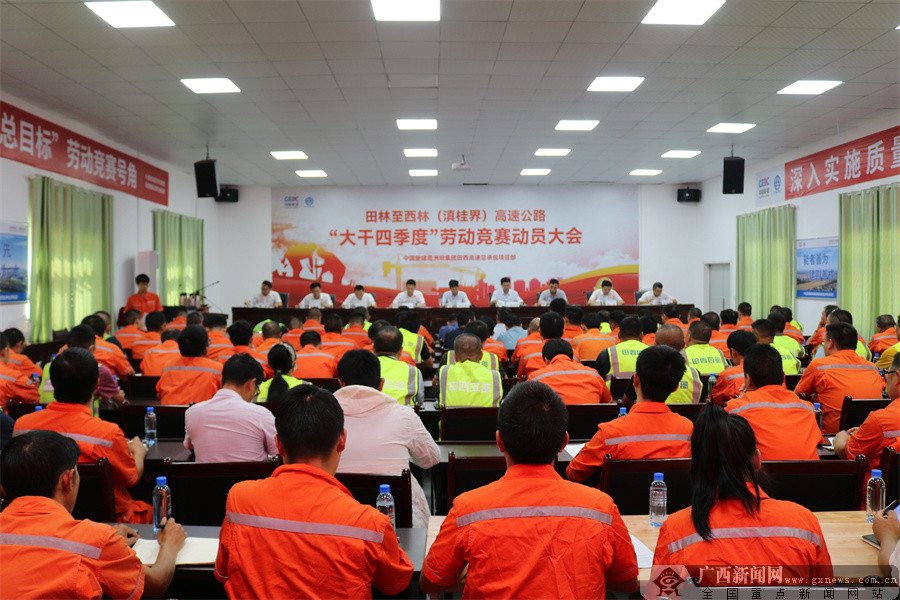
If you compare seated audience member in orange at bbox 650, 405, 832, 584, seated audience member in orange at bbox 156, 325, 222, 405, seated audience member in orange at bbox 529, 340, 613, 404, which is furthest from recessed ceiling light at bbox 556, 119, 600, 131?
seated audience member in orange at bbox 650, 405, 832, 584

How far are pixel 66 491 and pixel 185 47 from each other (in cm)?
526

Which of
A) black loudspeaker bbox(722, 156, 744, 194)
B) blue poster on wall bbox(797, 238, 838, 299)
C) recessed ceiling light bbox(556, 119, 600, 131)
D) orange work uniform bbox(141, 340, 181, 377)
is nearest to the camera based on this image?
orange work uniform bbox(141, 340, 181, 377)

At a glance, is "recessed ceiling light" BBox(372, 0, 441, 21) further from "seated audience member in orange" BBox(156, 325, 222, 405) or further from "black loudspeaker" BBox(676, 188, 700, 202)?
"black loudspeaker" BBox(676, 188, 700, 202)

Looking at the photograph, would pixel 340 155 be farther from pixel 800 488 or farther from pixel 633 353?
pixel 800 488

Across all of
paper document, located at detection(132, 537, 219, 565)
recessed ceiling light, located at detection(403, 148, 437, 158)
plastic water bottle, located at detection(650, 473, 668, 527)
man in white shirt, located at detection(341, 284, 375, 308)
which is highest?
recessed ceiling light, located at detection(403, 148, 437, 158)

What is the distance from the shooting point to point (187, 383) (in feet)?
12.7

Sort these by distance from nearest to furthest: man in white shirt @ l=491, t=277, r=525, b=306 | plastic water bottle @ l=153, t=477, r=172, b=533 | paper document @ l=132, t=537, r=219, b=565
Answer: paper document @ l=132, t=537, r=219, b=565 < plastic water bottle @ l=153, t=477, r=172, b=533 < man in white shirt @ l=491, t=277, r=525, b=306

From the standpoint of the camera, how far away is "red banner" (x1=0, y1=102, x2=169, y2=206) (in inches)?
284

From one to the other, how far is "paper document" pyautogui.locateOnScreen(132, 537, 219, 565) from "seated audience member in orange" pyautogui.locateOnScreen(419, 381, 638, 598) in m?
0.69

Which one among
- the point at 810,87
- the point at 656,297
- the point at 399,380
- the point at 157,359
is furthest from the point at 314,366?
the point at 656,297

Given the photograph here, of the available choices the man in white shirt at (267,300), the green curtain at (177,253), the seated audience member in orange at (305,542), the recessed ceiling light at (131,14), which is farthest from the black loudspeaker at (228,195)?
the seated audience member in orange at (305,542)

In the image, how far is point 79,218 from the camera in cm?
867

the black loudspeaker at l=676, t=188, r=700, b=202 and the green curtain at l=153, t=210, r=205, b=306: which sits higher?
the black loudspeaker at l=676, t=188, r=700, b=202

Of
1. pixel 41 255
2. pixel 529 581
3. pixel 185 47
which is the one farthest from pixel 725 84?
pixel 41 255
